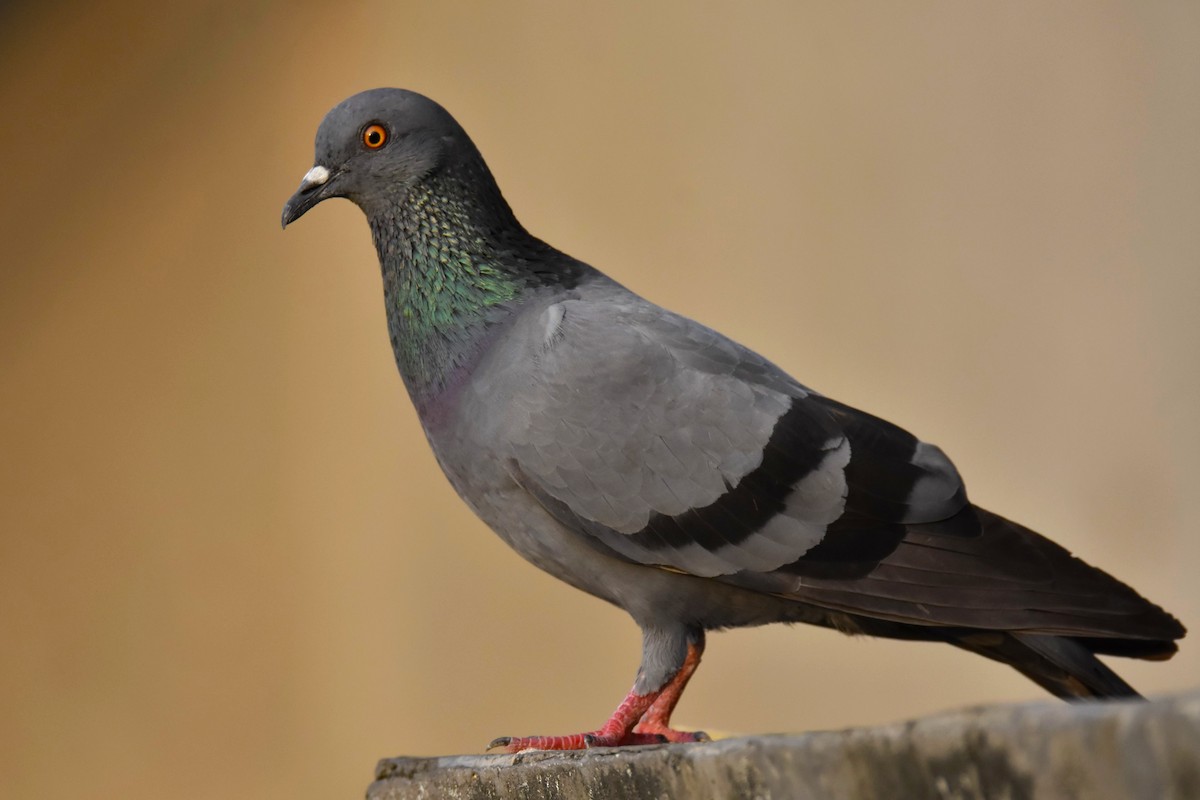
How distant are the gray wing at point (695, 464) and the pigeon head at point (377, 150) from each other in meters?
0.31

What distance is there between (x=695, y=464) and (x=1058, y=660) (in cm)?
53

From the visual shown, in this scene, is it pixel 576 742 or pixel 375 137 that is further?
pixel 375 137

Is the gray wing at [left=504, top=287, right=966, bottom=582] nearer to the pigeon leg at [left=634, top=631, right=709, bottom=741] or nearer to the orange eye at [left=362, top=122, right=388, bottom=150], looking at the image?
the pigeon leg at [left=634, top=631, right=709, bottom=741]

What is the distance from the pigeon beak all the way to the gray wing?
406mm

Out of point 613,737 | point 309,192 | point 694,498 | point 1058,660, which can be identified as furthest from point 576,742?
point 309,192

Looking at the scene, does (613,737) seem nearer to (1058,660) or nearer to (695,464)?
(695,464)

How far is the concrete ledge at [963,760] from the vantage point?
2.43ft

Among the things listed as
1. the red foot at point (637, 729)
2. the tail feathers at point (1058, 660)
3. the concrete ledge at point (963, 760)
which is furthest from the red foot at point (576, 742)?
the tail feathers at point (1058, 660)

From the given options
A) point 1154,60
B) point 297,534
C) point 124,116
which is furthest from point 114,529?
point 1154,60

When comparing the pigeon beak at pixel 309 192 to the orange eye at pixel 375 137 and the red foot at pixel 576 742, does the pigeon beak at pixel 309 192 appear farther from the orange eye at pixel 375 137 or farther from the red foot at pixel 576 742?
the red foot at pixel 576 742

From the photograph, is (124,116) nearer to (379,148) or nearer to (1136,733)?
(379,148)

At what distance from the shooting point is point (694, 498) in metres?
1.61

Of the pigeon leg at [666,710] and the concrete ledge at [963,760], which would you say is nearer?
the concrete ledge at [963,760]

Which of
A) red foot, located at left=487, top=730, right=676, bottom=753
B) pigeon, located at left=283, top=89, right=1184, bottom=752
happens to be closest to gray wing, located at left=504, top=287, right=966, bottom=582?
pigeon, located at left=283, top=89, right=1184, bottom=752
